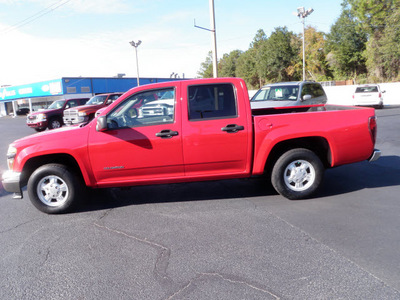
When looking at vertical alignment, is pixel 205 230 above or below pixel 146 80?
below

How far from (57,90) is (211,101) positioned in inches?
1876

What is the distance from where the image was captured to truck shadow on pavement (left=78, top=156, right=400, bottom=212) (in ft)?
17.5

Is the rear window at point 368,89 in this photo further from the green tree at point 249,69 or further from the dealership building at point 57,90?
the green tree at point 249,69

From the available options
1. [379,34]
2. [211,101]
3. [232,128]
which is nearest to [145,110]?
[211,101]

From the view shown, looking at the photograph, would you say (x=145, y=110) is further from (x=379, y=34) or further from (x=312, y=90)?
(x=379, y=34)

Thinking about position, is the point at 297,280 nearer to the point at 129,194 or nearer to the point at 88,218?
the point at 88,218

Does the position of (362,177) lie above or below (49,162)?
below

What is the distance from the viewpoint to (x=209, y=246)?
3.64m

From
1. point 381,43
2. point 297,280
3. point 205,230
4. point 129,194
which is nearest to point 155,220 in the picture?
point 205,230

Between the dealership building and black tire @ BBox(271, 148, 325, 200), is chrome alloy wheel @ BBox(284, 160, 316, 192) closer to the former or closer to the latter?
black tire @ BBox(271, 148, 325, 200)

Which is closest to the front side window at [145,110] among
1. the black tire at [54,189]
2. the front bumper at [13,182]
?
the black tire at [54,189]

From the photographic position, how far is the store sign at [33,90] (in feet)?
155

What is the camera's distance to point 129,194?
5750 mm

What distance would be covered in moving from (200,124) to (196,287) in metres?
2.37
